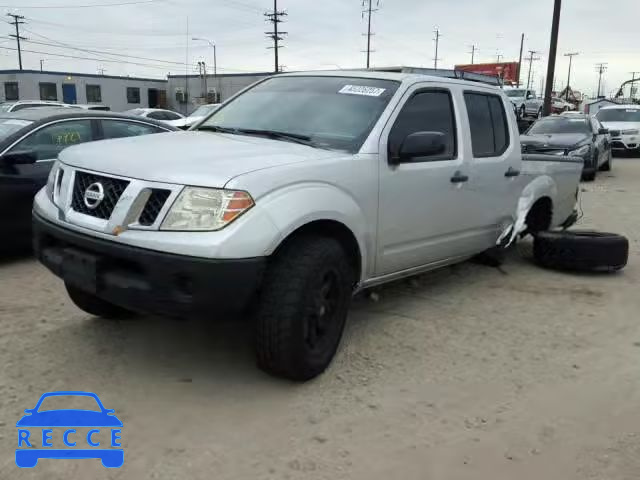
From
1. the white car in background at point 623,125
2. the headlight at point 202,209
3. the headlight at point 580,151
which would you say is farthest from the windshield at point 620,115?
the headlight at point 202,209

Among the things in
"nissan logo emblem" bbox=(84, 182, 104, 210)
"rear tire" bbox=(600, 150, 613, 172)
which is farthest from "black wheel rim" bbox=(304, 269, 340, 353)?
"rear tire" bbox=(600, 150, 613, 172)

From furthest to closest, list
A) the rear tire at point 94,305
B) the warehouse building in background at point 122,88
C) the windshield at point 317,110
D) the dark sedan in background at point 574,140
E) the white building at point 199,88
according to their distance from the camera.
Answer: the white building at point 199,88 → the warehouse building in background at point 122,88 → the dark sedan in background at point 574,140 → the rear tire at point 94,305 → the windshield at point 317,110

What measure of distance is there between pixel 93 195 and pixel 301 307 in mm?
1254

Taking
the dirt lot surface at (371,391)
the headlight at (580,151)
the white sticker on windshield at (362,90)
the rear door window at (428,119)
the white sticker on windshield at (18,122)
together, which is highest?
the white sticker on windshield at (362,90)

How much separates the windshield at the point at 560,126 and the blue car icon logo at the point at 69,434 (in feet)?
43.8

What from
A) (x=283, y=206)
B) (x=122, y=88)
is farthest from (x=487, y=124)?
(x=122, y=88)

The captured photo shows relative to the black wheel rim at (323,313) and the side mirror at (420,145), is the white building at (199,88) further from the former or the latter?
the black wheel rim at (323,313)

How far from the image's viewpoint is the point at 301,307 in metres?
3.21

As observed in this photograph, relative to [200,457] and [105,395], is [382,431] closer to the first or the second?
[200,457]

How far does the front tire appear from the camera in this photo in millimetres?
3182

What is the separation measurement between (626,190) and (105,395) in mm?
11781

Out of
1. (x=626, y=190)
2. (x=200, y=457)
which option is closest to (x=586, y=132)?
(x=626, y=190)

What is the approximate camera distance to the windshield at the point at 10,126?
234 inches

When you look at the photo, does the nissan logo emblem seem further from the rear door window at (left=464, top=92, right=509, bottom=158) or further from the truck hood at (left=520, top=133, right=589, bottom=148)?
the truck hood at (left=520, top=133, right=589, bottom=148)
